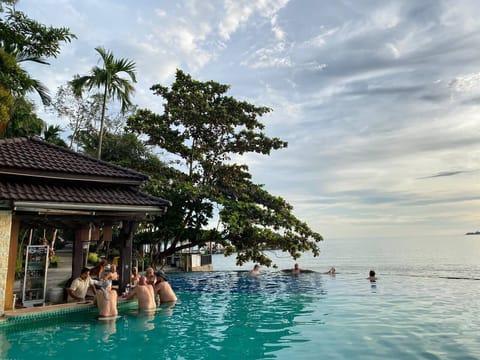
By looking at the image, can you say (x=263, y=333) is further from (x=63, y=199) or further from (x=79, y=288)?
→ (x=63, y=199)

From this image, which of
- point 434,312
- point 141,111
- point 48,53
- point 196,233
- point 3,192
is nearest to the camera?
point 3,192

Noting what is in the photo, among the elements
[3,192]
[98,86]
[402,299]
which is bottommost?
[402,299]

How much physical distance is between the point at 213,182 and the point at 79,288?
486 inches

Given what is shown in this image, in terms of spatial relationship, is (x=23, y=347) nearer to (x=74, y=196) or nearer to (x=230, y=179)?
(x=74, y=196)

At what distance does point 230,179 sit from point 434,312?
1356cm

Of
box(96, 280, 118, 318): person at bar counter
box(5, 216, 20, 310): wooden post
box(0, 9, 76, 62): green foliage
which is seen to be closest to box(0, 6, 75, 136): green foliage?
box(0, 9, 76, 62): green foliage

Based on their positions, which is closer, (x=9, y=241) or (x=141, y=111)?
(x=9, y=241)

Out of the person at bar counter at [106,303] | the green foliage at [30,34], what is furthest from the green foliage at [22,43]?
the person at bar counter at [106,303]

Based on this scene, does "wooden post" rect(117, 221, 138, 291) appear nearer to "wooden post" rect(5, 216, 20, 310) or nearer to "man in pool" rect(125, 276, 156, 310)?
"man in pool" rect(125, 276, 156, 310)

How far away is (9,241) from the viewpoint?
9.41m

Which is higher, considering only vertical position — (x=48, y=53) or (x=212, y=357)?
(x=48, y=53)

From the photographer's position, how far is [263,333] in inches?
354

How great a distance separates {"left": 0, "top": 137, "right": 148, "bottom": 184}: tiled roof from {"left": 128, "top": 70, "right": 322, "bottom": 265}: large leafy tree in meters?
6.18

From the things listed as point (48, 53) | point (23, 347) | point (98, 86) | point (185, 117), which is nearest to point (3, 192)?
point (23, 347)
